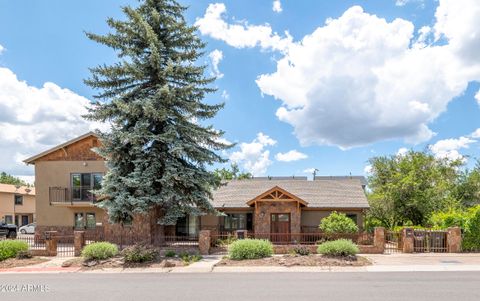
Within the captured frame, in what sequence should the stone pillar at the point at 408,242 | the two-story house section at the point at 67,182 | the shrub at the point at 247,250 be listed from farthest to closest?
the two-story house section at the point at 67,182 → the stone pillar at the point at 408,242 → the shrub at the point at 247,250

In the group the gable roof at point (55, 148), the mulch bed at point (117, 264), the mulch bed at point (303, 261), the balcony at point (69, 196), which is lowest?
the mulch bed at point (117, 264)

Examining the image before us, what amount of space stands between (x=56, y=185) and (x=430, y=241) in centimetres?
2475

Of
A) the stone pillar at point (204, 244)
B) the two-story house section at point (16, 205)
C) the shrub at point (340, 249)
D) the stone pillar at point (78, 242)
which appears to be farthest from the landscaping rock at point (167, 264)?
the two-story house section at point (16, 205)

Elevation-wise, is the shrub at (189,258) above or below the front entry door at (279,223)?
below

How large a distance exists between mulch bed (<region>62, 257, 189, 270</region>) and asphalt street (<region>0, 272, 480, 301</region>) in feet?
5.51

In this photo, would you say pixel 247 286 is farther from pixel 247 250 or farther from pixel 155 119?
pixel 155 119

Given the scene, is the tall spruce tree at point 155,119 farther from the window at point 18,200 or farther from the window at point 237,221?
the window at point 18,200

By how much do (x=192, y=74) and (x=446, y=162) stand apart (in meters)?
24.9

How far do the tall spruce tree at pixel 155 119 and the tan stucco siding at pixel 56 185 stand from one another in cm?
922

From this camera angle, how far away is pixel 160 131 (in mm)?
22531

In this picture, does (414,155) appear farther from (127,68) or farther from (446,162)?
(127,68)

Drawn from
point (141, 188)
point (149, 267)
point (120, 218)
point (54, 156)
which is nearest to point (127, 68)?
point (141, 188)

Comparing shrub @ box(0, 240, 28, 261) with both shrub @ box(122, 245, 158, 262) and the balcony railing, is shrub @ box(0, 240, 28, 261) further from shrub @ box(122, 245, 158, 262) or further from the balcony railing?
the balcony railing

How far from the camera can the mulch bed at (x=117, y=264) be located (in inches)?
679
